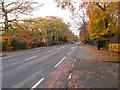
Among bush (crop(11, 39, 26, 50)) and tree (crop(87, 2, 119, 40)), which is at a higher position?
tree (crop(87, 2, 119, 40))

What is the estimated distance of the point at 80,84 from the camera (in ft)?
14.0

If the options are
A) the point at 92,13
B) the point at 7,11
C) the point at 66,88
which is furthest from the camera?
the point at 7,11

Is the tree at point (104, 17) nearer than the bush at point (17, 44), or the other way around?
the tree at point (104, 17)

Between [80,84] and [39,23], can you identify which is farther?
[39,23]

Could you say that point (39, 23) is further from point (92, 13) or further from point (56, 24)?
point (56, 24)

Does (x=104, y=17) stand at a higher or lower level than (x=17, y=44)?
higher

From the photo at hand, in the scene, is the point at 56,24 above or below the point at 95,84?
above

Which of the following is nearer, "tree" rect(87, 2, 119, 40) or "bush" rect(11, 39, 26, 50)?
"tree" rect(87, 2, 119, 40)

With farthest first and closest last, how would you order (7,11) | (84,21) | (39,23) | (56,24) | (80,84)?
(56,24), (84,21), (39,23), (7,11), (80,84)

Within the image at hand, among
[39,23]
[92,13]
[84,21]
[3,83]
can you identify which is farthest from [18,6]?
[84,21]

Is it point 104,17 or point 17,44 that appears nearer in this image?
point 104,17

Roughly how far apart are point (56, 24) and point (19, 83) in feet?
144

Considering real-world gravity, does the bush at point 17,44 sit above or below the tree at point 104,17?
below

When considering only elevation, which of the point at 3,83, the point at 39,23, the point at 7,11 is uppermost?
the point at 7,11
